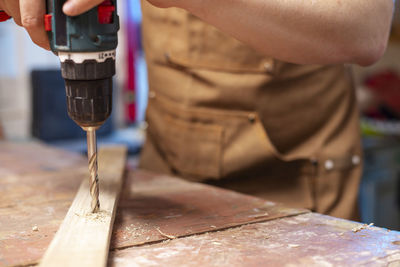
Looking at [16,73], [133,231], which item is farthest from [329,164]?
[16,73]

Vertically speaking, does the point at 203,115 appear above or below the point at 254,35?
below

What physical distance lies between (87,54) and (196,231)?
0.96ft

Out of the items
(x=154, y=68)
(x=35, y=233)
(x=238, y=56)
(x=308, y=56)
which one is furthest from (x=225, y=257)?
(x=154, y=68)

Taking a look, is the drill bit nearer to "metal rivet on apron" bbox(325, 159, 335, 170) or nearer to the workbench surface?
the workbench surface

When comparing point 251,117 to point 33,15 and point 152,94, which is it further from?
point 33,15

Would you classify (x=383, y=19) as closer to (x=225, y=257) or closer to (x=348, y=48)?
(x=348, y=48)

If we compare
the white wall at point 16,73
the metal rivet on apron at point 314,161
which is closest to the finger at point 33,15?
the metal rivet on apron at point 314,161

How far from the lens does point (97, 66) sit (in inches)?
24.6

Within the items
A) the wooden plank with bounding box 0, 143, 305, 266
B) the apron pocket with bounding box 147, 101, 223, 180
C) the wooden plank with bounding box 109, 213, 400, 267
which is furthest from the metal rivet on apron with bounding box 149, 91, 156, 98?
the wooden plank with bounding box 109, 213, 400, 267

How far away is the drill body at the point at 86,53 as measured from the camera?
60 centimetres

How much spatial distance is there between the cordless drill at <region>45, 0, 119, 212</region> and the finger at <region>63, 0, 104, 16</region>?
0.01 meters

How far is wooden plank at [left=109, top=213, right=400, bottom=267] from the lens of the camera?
54 cm

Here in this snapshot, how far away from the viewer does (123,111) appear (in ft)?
8.21

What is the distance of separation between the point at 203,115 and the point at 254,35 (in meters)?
0.40
